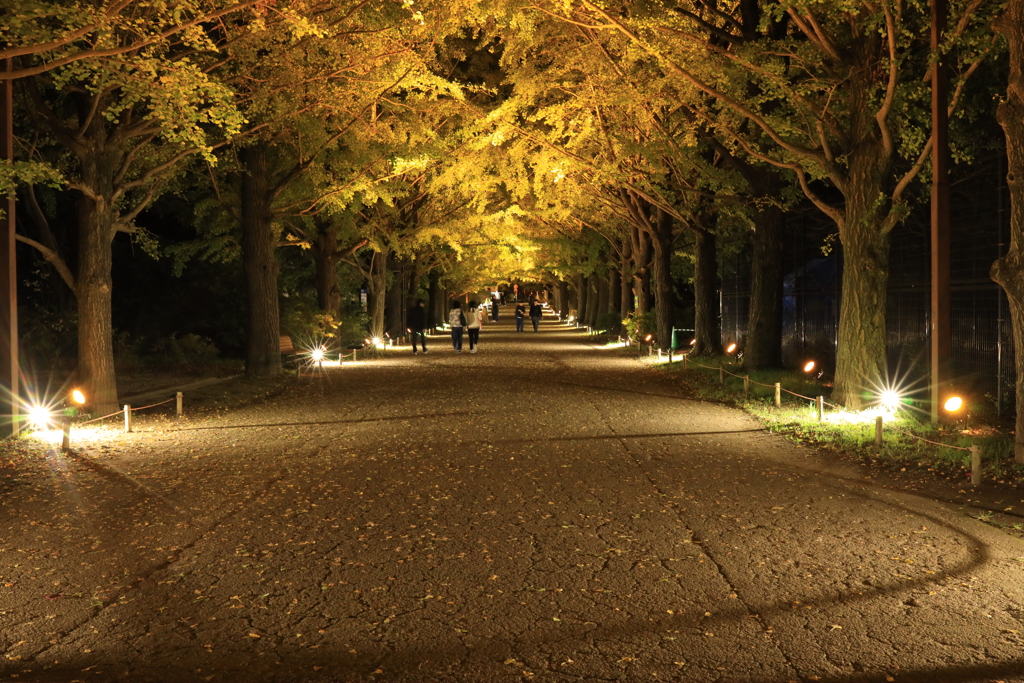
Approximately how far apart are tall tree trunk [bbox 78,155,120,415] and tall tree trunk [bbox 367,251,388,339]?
22.3 metres

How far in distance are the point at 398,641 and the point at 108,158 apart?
42.9 ft

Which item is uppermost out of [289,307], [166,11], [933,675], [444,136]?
[444,136]

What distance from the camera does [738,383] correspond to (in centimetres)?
1986

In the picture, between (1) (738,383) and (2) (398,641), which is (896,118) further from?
(2) (398,641)

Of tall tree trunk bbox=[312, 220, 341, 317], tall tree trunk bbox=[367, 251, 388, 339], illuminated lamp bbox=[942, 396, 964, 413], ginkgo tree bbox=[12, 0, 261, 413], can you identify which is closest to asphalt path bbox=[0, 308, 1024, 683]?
illuminated lamp bbox=[942, 396, 964, 413]

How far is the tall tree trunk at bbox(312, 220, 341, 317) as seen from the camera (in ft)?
104

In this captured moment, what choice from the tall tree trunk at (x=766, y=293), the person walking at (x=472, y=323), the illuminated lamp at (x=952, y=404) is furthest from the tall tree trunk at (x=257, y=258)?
the illuminated lamp at (x=952, y=404)

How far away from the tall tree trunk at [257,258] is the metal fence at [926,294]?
13.9m

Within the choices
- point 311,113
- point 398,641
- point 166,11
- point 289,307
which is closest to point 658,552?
point 398,641

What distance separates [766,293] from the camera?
69.8ft

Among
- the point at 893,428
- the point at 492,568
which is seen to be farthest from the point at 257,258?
the point at 492,568

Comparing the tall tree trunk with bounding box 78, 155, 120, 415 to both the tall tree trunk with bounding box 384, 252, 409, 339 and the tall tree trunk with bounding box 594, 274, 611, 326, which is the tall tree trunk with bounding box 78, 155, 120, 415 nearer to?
the tall tree trunk with bounding box 384, 252, 409, 339

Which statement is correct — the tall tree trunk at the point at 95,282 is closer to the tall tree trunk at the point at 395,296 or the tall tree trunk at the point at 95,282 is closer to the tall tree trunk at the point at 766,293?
the tall tree trunk at the point at 766,293

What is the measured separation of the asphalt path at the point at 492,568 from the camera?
4.82 metres
